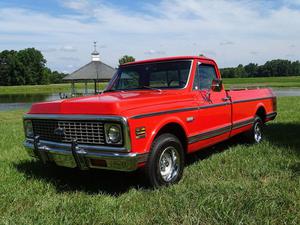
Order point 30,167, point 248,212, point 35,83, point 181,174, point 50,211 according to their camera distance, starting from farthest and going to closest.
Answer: point 35,83 → point 30,167 → point 181,174 → point 50,211 → point 248,212

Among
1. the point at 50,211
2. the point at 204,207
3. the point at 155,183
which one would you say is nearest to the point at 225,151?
the point at 155,183

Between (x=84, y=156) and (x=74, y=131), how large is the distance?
1.27 ft

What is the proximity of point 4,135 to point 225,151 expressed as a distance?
19.0 ft

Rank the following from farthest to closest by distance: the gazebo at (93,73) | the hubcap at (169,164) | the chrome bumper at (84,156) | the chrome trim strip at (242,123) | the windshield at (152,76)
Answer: the gazebo at (93,73) → the chrome trim strip at (242,123) → the windshield at (152,76) → the hubcap at (169,164) → the chrome bumper at (84,156)

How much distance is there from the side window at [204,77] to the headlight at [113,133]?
198 centimetres

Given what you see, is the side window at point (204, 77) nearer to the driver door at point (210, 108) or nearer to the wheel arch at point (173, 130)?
the driver door at point (210, 108)

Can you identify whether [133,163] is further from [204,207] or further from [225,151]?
[225,151]

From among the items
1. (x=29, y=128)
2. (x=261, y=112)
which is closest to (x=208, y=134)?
(x=29, y=128)

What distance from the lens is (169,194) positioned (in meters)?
4.97

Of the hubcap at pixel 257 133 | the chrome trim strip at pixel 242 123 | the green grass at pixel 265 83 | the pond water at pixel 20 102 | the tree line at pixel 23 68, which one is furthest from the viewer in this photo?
the tree line at pixel 23 68

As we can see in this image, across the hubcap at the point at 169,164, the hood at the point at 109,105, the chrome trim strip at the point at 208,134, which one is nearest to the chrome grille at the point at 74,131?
the hood at the point at 109,105

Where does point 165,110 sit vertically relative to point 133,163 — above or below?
above

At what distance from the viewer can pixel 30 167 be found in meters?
6.68

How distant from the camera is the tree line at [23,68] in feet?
364
